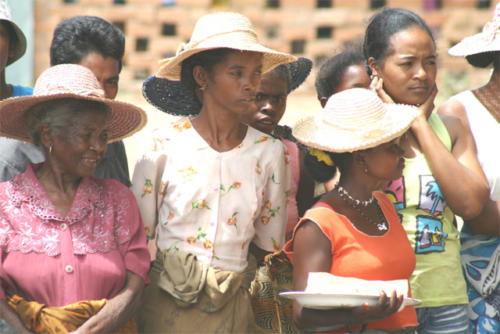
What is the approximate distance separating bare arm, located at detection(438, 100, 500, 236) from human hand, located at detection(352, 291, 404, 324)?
1.02m

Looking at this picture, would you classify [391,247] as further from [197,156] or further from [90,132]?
[90,132]

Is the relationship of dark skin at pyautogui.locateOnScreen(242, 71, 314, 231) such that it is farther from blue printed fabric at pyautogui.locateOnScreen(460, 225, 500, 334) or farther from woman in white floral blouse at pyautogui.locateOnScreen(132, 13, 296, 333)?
blue printed fabric at pyautogui.locateOnScreen(460, 225, 500, 334)

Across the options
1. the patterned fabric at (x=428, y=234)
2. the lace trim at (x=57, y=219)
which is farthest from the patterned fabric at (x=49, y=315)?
the patterned fabric at (x=428, y=234)

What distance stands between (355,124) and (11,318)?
163 cm

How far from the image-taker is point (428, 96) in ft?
11.6

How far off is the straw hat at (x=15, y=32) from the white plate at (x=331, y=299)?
2078 millimetres

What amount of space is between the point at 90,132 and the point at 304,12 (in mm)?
→ 7681

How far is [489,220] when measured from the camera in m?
3.65

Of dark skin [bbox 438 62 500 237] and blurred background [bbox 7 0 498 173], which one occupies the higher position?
dark skin [bbox 438 62 500 237]

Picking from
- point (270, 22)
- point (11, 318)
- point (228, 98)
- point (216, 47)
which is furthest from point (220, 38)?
point (270, 22)

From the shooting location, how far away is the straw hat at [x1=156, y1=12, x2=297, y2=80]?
345cm

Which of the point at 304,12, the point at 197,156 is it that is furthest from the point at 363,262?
the point at 304,12

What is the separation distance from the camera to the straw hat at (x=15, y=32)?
12.2 feet

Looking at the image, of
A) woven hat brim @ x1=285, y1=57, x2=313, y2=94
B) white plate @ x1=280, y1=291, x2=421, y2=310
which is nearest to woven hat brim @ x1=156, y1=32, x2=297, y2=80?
woven hat brim @ x1=285, y1=57, x2=313, y2=94
